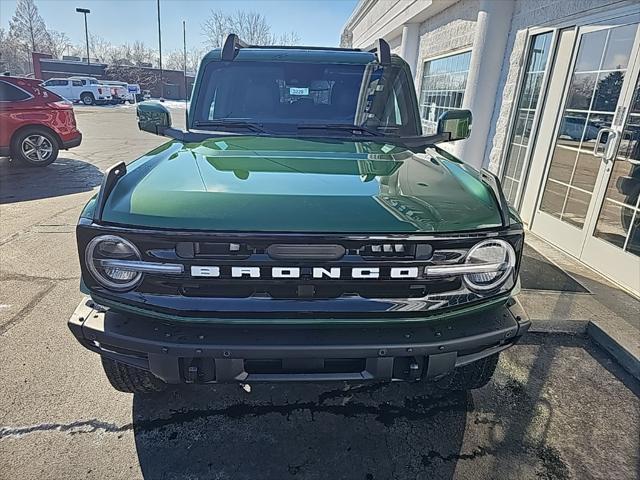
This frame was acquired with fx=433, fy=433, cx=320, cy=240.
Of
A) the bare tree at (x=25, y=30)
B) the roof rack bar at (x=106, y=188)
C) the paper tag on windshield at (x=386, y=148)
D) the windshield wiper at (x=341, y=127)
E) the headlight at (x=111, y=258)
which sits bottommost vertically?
the headlight at (x=111, y=258)

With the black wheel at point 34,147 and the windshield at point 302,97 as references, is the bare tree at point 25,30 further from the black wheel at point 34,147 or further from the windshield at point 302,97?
the windshield at point 302,97

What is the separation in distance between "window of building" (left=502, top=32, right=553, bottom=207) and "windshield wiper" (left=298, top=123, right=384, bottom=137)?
3540 millimetres

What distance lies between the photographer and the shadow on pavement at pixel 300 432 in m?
2.05

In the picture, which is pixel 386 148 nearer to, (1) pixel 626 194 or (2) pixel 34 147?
(1) pixel 626 194

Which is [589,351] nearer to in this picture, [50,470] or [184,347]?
[184,347]

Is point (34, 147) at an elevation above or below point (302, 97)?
below

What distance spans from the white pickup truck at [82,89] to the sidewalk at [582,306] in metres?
35.2

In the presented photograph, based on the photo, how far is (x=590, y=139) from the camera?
14.9 ft

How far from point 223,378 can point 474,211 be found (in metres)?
1.29

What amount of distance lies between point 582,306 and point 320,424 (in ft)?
8.29

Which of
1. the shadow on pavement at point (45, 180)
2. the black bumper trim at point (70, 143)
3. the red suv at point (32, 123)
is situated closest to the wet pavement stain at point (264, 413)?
the shadow on pavement at point (45, 180)

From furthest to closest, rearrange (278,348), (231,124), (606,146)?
(606,146) → (231,124) → (278,348)

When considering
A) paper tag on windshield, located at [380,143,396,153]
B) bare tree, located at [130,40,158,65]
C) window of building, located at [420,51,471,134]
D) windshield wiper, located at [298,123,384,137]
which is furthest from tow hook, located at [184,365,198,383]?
bare tree, located at [130,40,158,65]

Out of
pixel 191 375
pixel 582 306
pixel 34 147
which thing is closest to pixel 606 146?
pixel 582 306
